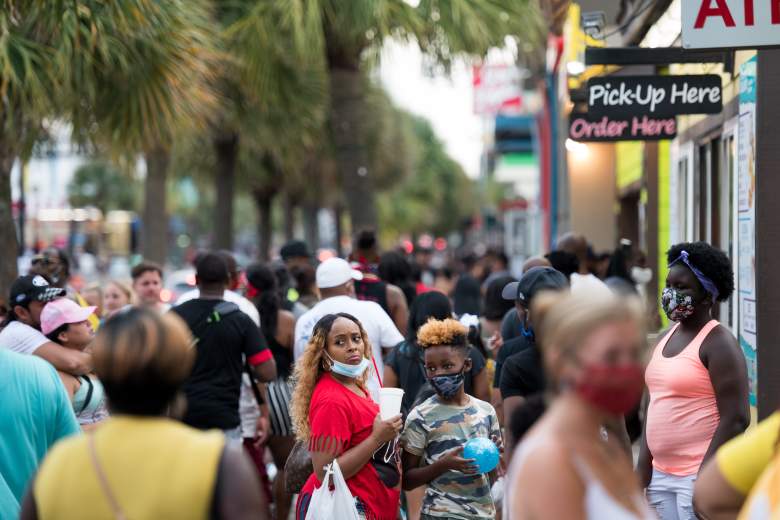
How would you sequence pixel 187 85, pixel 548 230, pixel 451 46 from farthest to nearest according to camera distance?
pixel 548 230, pixel 451 46, pixel 187 85

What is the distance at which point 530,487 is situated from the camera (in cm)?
260

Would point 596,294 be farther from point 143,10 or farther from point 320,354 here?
point 143,10

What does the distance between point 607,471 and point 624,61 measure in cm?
599

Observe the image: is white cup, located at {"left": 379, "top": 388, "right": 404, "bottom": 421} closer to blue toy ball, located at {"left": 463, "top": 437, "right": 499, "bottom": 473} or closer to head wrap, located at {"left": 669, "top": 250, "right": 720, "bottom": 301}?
blue toy ball, located at {"left": 463, "top": 437, "right": 499, "bottom": 473}

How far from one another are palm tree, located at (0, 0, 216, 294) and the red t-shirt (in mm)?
5268

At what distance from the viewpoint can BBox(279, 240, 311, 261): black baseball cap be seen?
11.0 metres

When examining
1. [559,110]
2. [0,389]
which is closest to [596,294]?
[0,389]

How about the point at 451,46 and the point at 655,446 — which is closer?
the point at 655,446

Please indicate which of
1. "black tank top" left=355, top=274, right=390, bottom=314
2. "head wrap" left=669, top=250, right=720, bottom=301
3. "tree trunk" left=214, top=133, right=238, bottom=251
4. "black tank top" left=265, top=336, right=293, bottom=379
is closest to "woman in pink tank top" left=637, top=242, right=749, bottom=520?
"head wrap" left=669, top=250, right=720, bottom=301

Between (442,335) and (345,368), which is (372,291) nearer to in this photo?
(442,335)

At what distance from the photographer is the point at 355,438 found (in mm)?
5199

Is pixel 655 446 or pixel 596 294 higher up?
pixel 596 294

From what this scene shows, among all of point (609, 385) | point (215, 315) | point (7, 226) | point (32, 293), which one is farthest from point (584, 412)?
point (7, 226)

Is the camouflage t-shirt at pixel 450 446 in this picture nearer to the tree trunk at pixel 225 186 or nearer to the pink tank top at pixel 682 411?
the pink tank top at pixel 682 411
